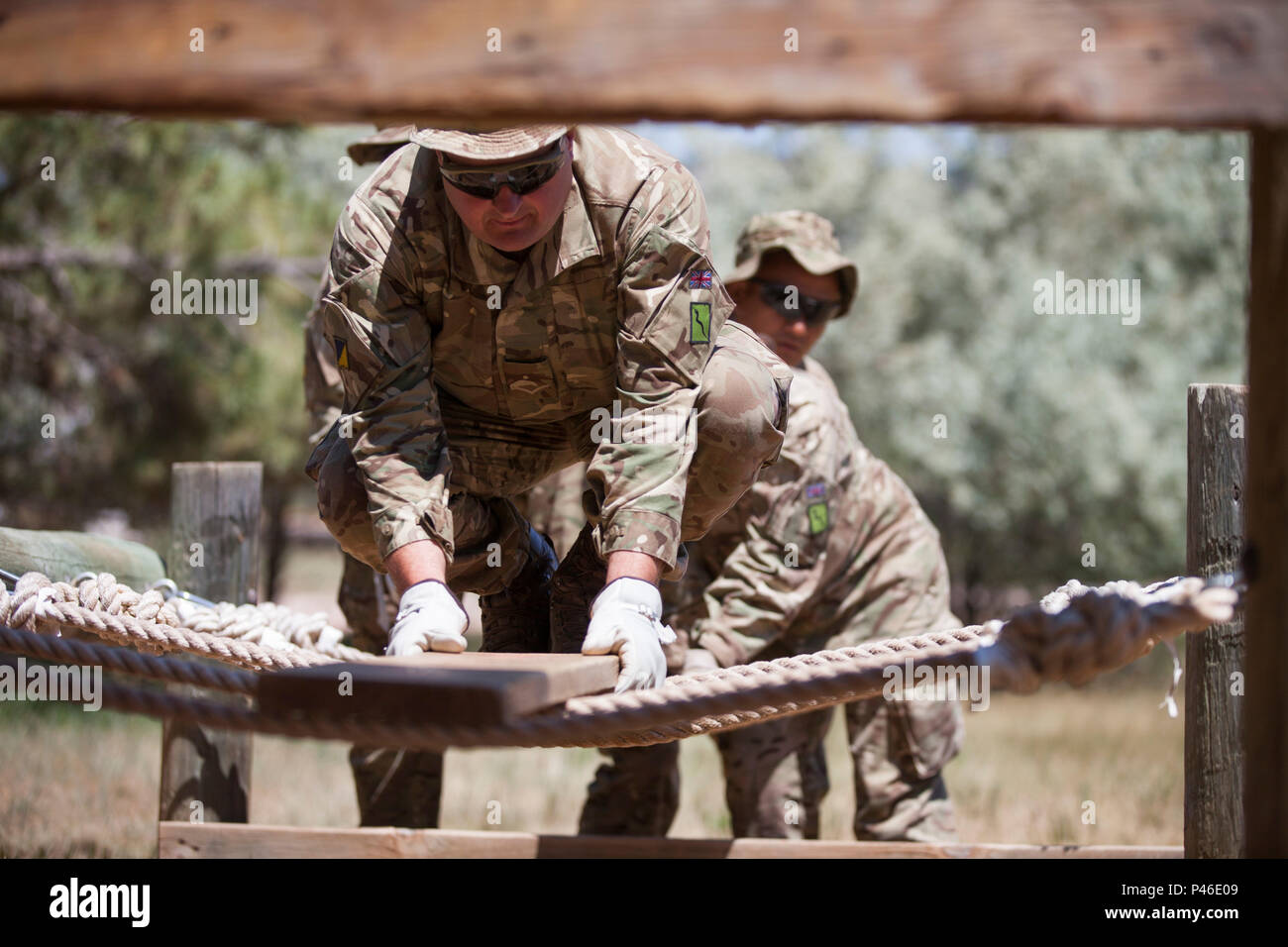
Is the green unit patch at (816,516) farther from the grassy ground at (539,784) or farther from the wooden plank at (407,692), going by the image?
the wooden plank at (407,692)

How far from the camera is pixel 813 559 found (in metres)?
4.46

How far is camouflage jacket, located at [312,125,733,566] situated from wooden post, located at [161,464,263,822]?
1.59 m

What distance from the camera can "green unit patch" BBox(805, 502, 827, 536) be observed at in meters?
4.41

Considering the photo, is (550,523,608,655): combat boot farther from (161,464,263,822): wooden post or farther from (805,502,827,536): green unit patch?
(161,464,263,822): wooden post

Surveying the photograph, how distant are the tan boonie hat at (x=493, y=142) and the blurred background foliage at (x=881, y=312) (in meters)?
5.64

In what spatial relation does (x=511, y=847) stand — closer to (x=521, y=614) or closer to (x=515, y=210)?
(x=521, y=614)

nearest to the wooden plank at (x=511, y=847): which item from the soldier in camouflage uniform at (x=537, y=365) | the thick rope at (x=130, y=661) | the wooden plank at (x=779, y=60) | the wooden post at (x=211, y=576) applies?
the wooden post at (x=211, y=576)

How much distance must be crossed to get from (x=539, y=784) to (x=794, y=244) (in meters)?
3.24

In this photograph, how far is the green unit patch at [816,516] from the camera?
14.5ft

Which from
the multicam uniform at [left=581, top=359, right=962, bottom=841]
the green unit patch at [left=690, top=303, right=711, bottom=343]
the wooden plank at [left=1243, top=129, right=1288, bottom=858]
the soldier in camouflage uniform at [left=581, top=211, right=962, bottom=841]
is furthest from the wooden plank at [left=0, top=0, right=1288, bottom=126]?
the multicam uniform at [left=581, top=359, right=962, bottom=841]

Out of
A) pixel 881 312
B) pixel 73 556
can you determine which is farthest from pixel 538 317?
pixel 881 312

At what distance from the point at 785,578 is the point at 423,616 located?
84.0 inches
